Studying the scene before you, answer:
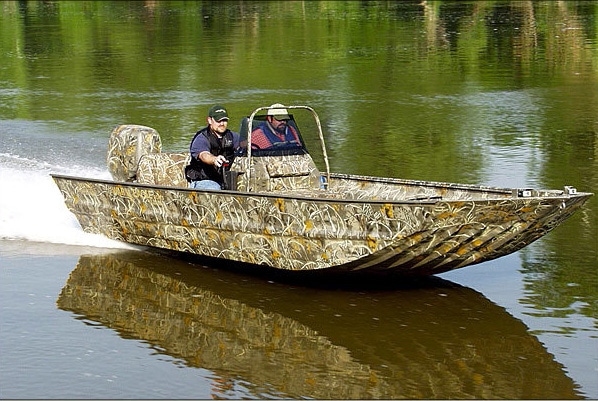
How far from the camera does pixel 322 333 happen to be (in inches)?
399

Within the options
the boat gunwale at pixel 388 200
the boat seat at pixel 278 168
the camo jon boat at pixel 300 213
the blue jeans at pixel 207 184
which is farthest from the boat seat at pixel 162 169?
the boat seat at pixel 278 168

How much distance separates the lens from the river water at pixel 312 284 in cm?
920

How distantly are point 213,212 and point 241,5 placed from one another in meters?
45.7

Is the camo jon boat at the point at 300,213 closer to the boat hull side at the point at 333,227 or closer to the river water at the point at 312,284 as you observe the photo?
the boat hull side at the point at 333,227

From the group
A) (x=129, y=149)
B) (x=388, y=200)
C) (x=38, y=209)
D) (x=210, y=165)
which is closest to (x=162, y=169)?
(x=129, y=149)

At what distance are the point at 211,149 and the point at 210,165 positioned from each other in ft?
0.55

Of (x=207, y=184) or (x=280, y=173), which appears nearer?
(x=280, y=173)

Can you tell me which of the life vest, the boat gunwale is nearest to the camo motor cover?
the boat gunwale

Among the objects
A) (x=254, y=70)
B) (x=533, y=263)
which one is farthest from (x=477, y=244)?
(x=254, y=70)

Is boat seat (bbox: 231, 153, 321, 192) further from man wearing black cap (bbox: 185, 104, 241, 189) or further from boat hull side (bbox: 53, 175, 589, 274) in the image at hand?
boat hull side (bbox: 53, 175, 589, 274)

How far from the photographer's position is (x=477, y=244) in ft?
34.0

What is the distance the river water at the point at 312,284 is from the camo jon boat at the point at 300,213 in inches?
13.6

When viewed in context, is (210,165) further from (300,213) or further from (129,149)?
(300,213)

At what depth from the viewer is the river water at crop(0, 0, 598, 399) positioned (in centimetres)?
920
